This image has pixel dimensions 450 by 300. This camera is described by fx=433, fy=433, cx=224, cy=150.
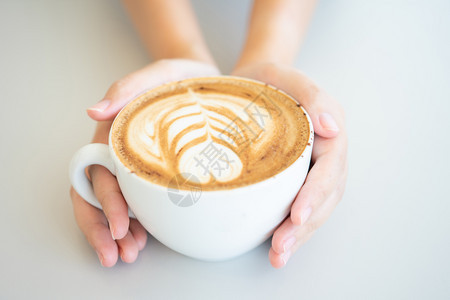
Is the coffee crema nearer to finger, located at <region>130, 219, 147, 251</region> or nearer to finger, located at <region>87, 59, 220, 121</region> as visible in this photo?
finger, located at <region>87, 59, 220, 121</region>

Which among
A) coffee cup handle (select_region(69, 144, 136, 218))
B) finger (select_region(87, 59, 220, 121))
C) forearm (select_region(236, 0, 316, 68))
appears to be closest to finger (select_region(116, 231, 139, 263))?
coffee cup handle (select_region(69, 144, 136, 218))

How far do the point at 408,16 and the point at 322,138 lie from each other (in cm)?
101

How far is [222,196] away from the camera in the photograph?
24.8 inches

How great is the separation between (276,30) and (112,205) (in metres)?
0.78

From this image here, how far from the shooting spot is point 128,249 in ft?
2.64

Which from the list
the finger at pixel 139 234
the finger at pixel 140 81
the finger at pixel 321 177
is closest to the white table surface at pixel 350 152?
the finger at pixel 139 234

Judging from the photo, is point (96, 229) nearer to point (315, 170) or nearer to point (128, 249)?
point (128, 249)

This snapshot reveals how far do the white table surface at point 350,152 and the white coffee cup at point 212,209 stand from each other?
0.10 meters

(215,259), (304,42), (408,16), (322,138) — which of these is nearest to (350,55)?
(304,42)

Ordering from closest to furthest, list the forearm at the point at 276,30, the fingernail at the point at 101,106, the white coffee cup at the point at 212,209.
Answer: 1. the white coffee cup at the point at 212,209
2. the fingernail at the point at 101,106
3. the forearm at the point at 276,30

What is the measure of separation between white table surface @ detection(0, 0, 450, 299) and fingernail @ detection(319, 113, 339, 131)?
0.68ft

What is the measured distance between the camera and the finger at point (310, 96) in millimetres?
826

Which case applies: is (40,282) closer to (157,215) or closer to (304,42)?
(157,215)

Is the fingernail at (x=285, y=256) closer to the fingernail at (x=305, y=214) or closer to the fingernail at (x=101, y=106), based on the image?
the fingernail at (x=305, y=214)
